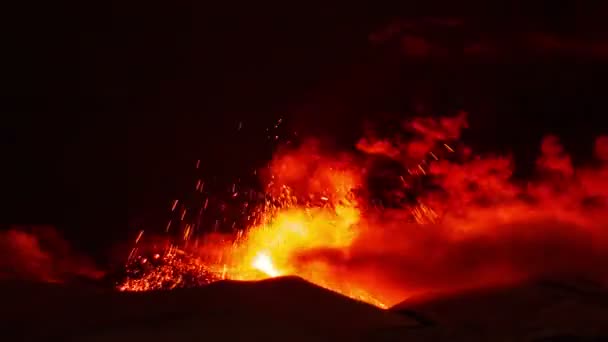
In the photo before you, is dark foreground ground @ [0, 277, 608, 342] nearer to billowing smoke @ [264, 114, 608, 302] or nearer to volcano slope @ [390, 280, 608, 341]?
volcano slope @ [390, 280, 608, 341]

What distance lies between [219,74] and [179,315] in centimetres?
471

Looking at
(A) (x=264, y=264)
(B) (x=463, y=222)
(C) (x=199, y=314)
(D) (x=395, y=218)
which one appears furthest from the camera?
(D) (x=395, y=218)

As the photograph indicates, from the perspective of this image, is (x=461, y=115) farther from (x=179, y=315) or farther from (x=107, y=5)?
(x=179, y=315)

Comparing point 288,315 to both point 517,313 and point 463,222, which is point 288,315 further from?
point 463,222

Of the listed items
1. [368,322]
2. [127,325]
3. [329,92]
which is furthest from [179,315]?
[329,92]

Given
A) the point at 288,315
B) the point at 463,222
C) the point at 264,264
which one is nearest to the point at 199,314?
the point at 288,315

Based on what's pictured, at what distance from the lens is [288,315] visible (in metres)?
4.88

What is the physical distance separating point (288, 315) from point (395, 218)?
4167 mm

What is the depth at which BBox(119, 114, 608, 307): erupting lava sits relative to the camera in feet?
24.6

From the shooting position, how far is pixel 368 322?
4836mm

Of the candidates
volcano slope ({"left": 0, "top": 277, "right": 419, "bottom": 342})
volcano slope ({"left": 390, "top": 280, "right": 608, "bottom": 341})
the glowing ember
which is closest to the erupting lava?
the glowing ember

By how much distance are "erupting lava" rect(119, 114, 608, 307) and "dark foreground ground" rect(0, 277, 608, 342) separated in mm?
1769

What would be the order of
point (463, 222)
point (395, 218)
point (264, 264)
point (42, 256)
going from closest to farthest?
point (463, 222) → point (264, 264) → point (395, 218) → point (42, 256)

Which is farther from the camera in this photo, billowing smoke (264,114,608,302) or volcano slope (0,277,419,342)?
billowing smoke (264,114,608,302)
